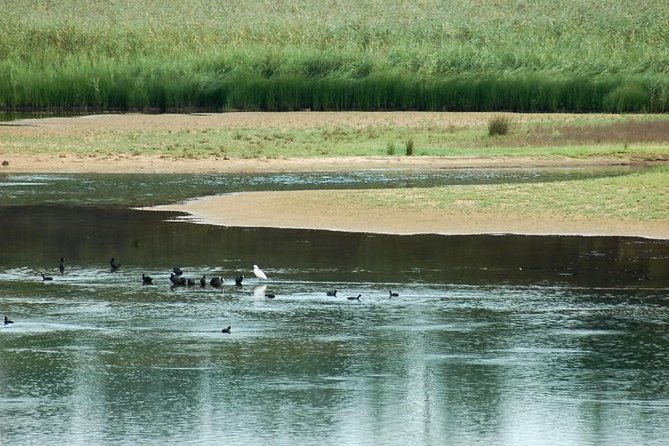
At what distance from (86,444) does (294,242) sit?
11.0 m

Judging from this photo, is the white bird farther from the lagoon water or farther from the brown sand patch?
the brown sand patch

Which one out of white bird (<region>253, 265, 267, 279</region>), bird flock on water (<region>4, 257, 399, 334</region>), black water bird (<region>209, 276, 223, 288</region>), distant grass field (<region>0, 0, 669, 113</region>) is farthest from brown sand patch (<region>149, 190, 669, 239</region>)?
distant grass field (<region>0, 0, 669, 113</region>)

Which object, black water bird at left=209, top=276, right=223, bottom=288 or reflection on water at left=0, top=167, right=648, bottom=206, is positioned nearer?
black water bird at left=209, top=276, right=223, bottom=288

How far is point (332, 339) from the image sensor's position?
14102 mm

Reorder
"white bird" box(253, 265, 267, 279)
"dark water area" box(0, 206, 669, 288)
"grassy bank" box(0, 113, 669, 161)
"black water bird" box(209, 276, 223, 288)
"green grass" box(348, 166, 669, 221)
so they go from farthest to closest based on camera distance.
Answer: "grassy bank" box(0, 113, 669, 161) < "green grass" box(348, 166, 669, 221) < "dark water area" box(0, 206, 669, 288) < "white bird" box(253, 265, 267, 279) < "black water bird" box(209, 276, 223, 288)

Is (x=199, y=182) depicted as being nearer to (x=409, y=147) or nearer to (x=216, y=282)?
(x=409, y=147)

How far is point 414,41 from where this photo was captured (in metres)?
62.7

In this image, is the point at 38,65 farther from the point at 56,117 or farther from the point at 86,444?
the point at 86,444

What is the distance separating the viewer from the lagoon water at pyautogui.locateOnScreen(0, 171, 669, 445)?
35.9 feet

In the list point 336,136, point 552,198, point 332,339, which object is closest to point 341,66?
point 336,136

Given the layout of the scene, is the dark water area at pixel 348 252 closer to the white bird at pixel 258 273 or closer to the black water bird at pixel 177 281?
the white bird at pixel 258 273

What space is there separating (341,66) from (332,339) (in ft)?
124

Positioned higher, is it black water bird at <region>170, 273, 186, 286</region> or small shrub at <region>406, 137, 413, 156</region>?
small shrub at <region>406, 137, 413, 156</region>

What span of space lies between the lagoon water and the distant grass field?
Result: 25979 millimetres
